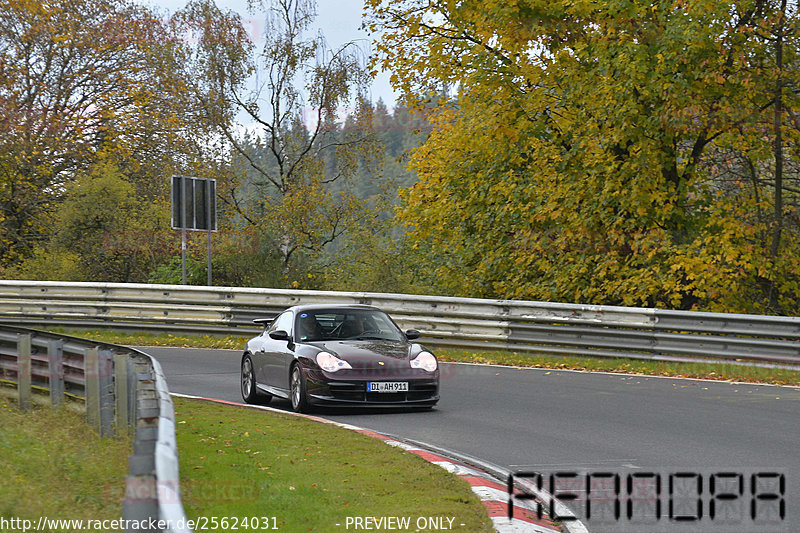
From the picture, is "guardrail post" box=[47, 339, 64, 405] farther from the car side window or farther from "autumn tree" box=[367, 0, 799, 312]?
"autumn tree" box=[367, 0, 799, 312]

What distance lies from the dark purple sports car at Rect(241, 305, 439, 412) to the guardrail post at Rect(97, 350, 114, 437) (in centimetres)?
317

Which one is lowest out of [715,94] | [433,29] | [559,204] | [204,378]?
[204,378]

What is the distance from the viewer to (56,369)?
12.0 m

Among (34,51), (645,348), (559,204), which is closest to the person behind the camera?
(645,348)

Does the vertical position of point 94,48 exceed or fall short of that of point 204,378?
it exceeds it

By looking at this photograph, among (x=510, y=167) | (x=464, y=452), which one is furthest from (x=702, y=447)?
(x=510, y=167)

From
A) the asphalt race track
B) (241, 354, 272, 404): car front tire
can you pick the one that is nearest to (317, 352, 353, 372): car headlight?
Answer: the asphalt race track

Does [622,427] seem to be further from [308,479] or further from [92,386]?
[92,386]

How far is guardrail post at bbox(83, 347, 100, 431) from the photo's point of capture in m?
10.5

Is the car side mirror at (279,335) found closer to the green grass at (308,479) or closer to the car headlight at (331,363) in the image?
→ the car headlight at (331,363)

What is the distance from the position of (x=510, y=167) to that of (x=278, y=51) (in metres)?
14.2

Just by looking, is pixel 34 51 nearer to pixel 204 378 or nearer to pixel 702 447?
pixel 204 378

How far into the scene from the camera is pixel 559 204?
22.6 metres

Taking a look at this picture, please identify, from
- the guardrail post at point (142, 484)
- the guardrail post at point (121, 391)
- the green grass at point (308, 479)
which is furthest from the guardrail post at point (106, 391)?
the guardrail post at point (142, 484)
